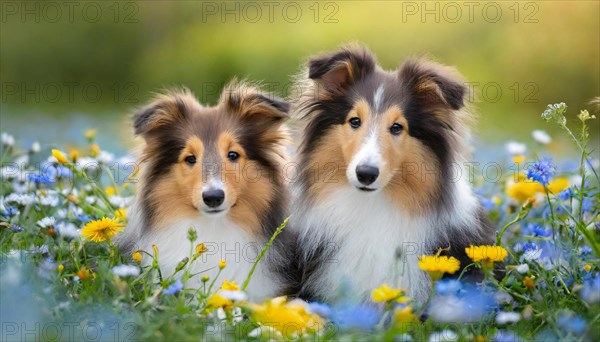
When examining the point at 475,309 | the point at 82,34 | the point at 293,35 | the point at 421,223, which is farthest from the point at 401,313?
the point at 82,34

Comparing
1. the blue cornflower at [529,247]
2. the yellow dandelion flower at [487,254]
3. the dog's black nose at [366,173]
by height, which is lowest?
the blue cornflower at [529,247]

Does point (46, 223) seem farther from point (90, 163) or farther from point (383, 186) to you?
point (383, 186)

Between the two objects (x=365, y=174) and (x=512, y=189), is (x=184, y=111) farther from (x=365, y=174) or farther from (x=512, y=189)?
(x=512, y=189)

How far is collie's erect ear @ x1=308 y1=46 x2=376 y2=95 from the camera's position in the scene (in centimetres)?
431

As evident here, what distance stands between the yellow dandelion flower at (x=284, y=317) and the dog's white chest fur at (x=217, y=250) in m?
0.56

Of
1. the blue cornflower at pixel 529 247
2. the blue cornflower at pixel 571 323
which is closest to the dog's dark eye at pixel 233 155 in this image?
the blue cornflower at pixel 529 247

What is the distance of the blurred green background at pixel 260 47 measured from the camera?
44.7 feet

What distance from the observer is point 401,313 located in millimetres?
3279

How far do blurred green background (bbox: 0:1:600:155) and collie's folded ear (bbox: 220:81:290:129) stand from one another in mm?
7682

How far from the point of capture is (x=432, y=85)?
4.24 meters

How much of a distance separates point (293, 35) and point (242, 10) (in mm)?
1528

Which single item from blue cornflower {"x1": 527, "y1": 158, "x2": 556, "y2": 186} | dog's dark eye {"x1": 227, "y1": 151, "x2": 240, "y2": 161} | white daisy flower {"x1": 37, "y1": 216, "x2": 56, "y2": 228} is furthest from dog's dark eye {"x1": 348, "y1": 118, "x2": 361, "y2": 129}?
white daisy flower {"x1": 37, "y1": 216, "x2": 56, "y2": 228}

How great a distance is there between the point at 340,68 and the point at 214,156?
0.83 metres

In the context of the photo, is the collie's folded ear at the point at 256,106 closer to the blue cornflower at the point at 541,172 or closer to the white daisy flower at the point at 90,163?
the blue cornflower at the point at 541,172
